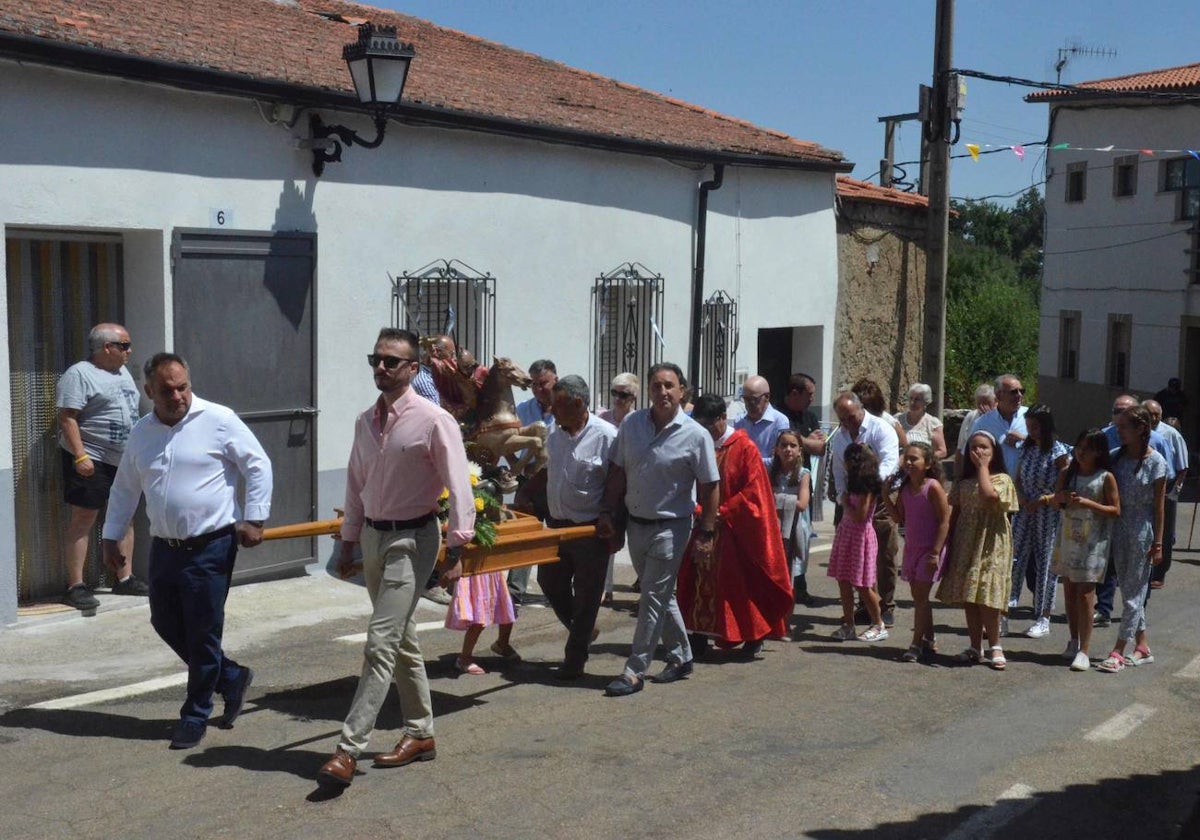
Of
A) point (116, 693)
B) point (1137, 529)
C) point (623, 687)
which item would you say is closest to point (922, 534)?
point (1137, 529)

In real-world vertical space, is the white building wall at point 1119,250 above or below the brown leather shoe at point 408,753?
above

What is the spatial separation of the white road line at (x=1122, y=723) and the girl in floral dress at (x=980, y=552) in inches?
41.3

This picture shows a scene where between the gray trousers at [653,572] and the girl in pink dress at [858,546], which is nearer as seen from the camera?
the gray trousers at [653,572]

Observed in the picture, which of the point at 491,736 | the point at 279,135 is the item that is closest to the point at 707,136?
the point at 279,135

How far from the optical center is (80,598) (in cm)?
902

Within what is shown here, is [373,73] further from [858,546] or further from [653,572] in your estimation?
[858,546]

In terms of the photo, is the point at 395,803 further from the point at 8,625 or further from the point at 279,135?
the point at 279,135

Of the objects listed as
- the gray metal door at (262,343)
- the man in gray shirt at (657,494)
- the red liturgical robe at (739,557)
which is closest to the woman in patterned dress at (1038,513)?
the red liturgical robe at (739,557)

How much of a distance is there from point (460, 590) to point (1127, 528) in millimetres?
4082

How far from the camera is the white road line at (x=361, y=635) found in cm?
880

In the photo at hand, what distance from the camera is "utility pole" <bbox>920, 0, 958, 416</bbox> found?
1664cm

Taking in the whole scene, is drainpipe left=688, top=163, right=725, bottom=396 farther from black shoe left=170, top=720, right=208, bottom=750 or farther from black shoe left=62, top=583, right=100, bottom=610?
black shoe left=170, top=720, right=208, bottom=750

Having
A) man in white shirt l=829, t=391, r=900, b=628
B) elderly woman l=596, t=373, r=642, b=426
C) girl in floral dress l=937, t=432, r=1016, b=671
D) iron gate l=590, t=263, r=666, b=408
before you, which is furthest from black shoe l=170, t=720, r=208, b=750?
iron gate l=590, t=263, r=666, b=408

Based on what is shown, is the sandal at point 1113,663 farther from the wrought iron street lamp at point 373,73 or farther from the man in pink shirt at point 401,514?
the wrought iron street lamp at point 373,73
